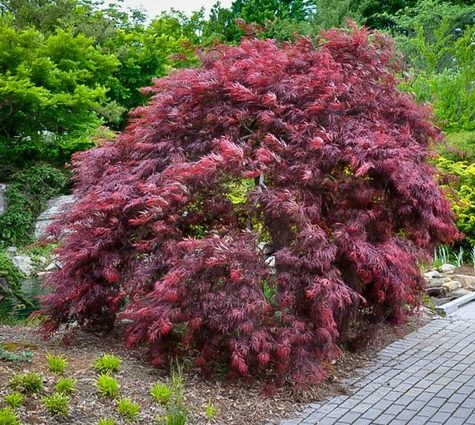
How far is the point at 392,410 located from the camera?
467 centimetres

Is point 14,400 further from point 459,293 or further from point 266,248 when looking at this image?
point 459,293

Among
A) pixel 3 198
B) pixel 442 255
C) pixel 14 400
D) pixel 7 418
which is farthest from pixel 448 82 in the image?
pixel 7 418

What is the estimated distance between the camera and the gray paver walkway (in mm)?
4535

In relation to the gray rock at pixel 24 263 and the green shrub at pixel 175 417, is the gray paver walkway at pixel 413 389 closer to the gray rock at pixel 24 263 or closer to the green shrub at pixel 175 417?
the green shrub at pixel 175 417

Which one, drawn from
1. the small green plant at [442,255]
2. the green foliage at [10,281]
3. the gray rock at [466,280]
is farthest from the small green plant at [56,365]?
the small green plant at [442,255]

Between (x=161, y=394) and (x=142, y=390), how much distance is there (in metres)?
0.20

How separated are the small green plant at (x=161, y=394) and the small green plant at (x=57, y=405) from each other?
567 mm

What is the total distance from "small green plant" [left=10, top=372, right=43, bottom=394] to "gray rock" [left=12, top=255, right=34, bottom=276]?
352 inches

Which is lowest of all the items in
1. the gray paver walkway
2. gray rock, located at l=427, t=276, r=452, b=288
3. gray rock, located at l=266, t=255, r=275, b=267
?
the gray paver walkway

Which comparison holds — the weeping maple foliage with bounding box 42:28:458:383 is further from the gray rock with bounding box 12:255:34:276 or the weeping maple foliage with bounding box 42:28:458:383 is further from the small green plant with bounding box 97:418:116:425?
the gray rock with bounding box 12:255:34:276

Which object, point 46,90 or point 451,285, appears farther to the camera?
point 46,90

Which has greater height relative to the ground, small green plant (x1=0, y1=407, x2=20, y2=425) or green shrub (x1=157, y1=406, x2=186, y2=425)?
small green plant (x1=0, y1=407, x2=20, y2=425)

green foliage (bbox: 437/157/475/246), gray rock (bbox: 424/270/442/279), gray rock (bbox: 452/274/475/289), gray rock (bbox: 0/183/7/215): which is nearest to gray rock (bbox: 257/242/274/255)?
gray rock (bbox: 424/270/442/279)

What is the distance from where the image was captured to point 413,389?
5.14 meters
